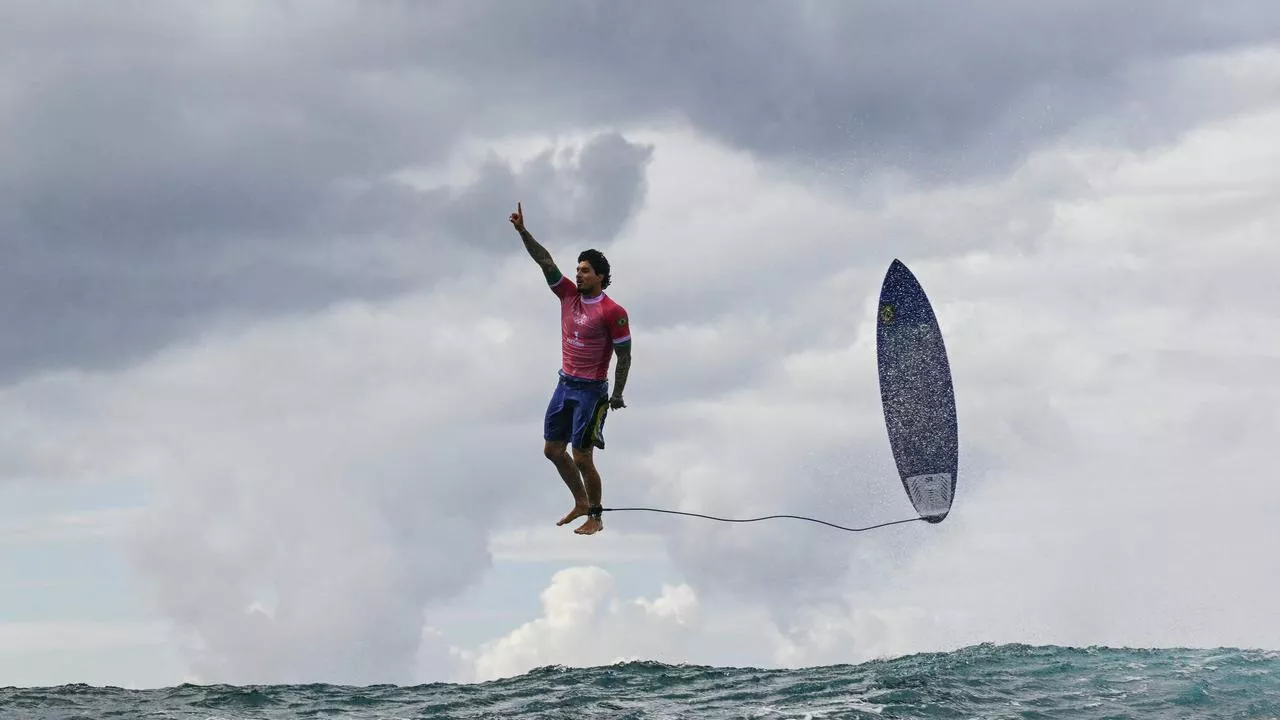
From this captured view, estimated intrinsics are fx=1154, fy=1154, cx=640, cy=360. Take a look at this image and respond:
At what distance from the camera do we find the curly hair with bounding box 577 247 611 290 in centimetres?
1594

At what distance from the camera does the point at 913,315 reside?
67.5 ft

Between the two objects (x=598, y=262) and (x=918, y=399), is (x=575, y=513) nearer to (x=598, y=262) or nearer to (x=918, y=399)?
(x=598, y=262)

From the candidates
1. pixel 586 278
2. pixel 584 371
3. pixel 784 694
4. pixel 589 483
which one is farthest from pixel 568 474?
pixel 784 694

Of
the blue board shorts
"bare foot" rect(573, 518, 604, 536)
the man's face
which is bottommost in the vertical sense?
"bare foot" rect(573, 518, 604, 536)

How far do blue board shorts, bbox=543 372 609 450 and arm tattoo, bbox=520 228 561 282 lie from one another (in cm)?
144

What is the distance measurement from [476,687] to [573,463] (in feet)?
12.0

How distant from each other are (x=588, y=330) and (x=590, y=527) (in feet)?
9.27

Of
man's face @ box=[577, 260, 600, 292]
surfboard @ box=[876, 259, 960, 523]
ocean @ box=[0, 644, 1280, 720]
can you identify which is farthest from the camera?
surfboard @ box=[876, 259, 960, 523]

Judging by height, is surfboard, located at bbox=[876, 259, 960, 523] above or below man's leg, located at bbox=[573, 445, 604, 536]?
above

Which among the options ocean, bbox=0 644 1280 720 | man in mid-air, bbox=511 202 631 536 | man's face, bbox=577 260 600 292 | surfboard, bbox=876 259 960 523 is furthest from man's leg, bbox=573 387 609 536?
surfboard, bbox=876 259 960 523

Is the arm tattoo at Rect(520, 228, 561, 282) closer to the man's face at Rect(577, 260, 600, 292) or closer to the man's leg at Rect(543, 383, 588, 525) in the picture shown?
the man's face at Rect(577, 260, 600, 292)

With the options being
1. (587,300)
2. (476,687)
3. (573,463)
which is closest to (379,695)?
(476,687)

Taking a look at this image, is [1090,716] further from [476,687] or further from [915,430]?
[476,687]

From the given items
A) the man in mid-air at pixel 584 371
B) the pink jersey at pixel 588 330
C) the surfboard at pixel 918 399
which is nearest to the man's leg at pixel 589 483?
the man in mid-air at pixel 584 371
